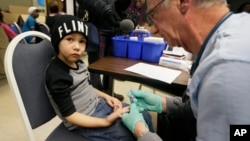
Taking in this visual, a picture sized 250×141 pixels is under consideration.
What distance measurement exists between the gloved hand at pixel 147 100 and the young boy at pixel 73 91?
0.07 metres

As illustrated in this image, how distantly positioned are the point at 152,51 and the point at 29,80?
2.75ft

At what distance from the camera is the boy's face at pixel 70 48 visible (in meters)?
1.04

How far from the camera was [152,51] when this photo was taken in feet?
5.03

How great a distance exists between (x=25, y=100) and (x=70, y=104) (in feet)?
0.60

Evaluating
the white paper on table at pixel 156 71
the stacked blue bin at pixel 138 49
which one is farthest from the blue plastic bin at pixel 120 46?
the white paper on table at pixel 156 71

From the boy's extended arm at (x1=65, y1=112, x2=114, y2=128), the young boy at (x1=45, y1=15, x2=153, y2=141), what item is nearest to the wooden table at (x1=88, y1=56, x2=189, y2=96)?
the young boy at (x1=45, y1=15, x2=153, y2=141)

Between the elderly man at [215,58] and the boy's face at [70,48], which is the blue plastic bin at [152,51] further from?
the elderly man at [215,58]

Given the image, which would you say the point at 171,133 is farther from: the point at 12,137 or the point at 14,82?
the point at 12,137

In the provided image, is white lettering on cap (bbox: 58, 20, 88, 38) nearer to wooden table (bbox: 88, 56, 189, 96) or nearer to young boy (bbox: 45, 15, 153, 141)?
young boy (bbox: 45, 15, 153, 141)

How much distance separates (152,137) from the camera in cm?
84

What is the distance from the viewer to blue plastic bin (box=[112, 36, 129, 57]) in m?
1.62

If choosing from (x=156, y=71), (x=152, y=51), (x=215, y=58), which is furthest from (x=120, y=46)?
(x=215, y=58)

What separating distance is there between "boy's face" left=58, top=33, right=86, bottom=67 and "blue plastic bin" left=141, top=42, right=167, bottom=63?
1.87 ft

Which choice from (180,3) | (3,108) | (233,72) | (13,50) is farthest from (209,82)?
(3,108)
